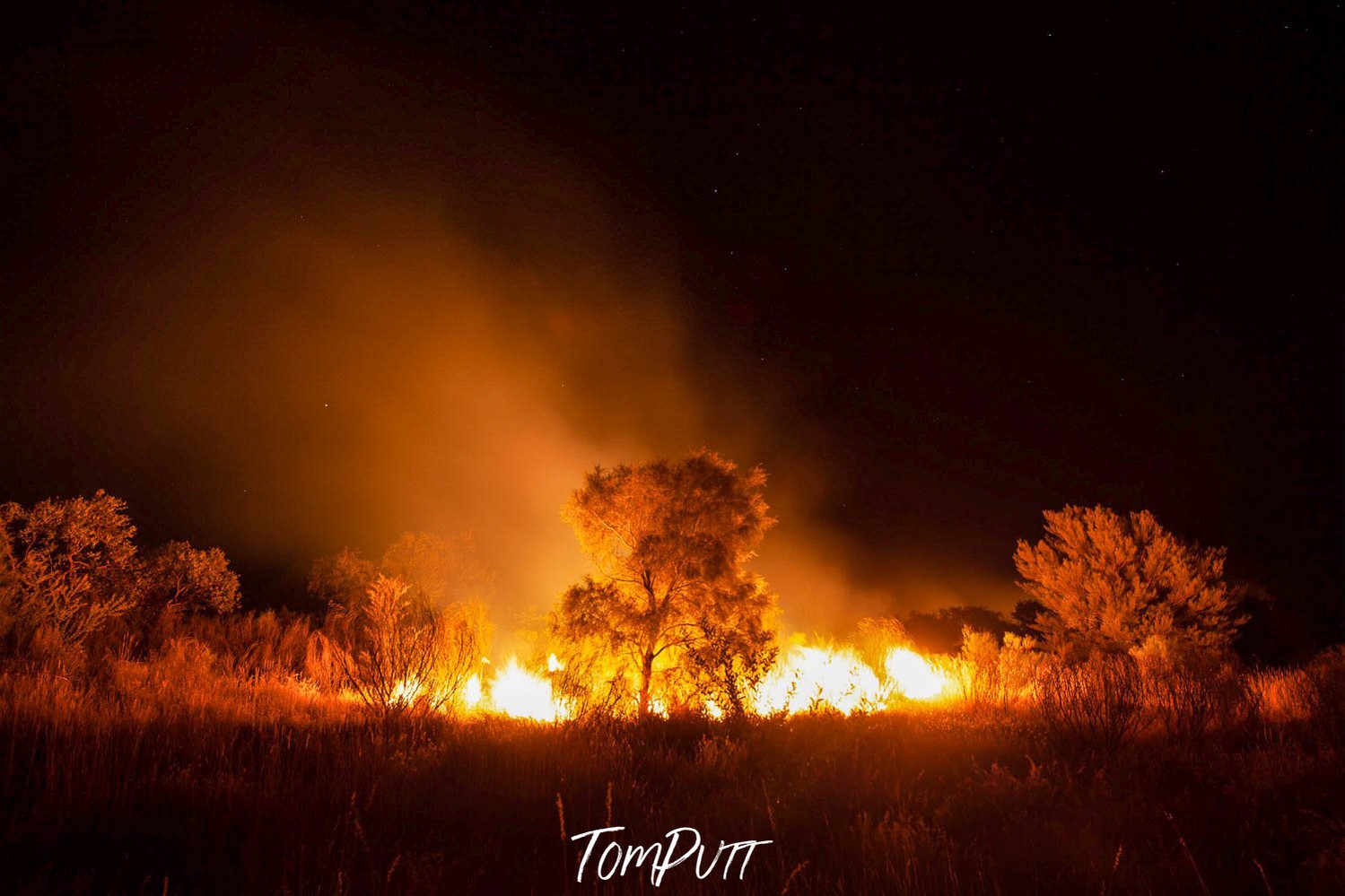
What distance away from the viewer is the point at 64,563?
12.6 m

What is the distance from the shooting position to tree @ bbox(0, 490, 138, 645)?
11133 mm

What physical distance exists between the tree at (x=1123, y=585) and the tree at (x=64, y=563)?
23.8m

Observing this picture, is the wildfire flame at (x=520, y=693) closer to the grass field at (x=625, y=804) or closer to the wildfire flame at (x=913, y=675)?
the grass field at (x=625, y=804)

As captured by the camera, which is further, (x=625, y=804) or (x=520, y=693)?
(x=520, y=693)

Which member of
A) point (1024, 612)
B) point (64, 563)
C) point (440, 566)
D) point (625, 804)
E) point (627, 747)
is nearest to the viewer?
point (625, 804)

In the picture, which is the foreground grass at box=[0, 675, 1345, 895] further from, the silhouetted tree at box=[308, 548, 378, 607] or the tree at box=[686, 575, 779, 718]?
the silhouetted tree at box=[308, 548, 378, 607]

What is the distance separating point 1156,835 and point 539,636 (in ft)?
47.0

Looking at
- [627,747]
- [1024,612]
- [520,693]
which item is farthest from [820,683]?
[1024,612]

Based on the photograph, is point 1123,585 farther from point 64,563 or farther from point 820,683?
point 64,563

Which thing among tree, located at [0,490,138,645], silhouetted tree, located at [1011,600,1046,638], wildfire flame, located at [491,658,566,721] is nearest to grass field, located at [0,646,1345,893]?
wildfire flame, located at [491,658,566,721]

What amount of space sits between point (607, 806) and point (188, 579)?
1847 cm

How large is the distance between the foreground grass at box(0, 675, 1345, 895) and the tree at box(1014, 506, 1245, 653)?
12.7m

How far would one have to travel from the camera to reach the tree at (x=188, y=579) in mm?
16891

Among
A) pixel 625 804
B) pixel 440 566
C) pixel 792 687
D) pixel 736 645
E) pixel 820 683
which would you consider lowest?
pixel 625 804
